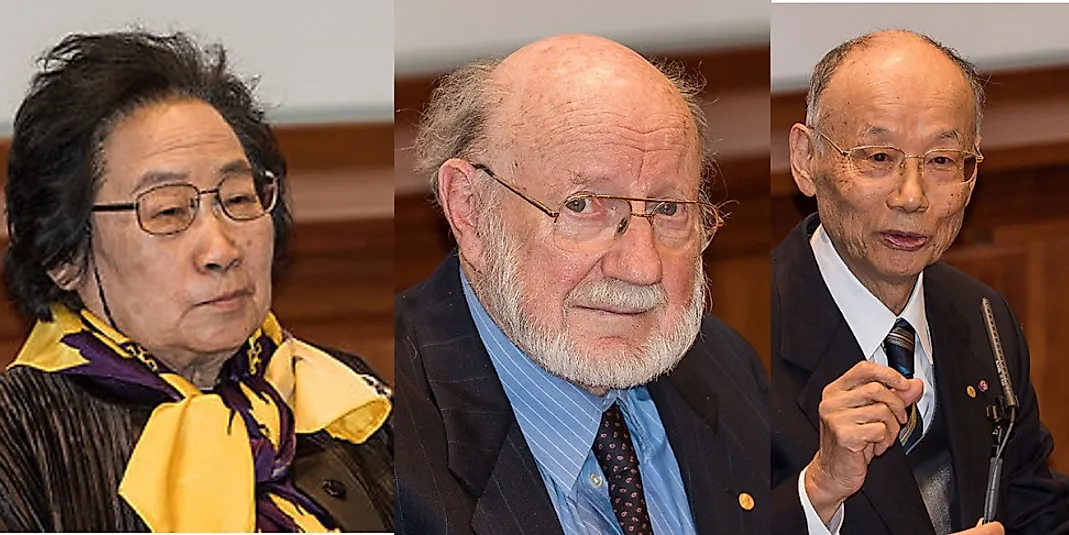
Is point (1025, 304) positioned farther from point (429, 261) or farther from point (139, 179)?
point (139, 179)

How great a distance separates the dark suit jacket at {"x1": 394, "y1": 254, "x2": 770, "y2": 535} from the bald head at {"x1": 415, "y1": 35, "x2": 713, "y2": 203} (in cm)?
20

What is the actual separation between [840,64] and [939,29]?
0.55 ft

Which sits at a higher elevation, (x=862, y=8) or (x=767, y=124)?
(x=862, y=8)

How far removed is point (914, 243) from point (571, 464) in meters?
0.61

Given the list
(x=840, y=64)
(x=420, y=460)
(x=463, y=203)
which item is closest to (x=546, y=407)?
(x=420, y=460)

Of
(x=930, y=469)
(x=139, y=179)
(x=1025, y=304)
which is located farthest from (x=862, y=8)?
(x=139, y=179)

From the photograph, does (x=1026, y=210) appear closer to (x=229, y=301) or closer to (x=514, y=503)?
(x=514, y=503)

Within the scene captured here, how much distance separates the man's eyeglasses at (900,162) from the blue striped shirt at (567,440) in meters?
0.49

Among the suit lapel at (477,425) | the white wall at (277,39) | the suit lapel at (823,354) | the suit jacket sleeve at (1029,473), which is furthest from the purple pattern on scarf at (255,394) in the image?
the suit jacket sleeve at (1029,473)

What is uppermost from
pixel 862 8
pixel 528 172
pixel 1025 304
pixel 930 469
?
pixel 862 8

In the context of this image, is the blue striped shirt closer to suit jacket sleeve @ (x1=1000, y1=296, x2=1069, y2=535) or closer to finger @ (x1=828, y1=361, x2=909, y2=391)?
finger @ (x1=828, y1=361, x2=909, y2=391)

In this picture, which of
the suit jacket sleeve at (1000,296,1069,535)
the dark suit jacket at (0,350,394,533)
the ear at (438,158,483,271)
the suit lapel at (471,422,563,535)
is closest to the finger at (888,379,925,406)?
the suit jacket sleeve at (1000,296,1069,535)

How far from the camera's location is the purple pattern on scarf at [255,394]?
197 centimetres

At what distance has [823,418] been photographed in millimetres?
2094
